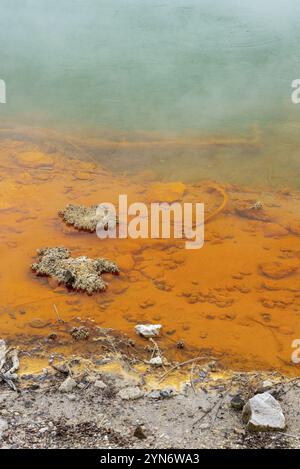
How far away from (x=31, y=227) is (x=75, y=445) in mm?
3136

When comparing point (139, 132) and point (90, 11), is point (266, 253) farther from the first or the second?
point (90, 11)

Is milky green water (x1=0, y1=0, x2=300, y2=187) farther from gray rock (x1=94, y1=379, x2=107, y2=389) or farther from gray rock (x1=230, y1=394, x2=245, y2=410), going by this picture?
gray rock (x1=230, y1=394, x2=245, y2=410)

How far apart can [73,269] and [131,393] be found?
171cm

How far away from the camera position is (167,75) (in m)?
10.2

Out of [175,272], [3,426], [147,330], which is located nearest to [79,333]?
[147,330]

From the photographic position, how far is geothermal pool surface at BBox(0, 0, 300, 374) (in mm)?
4293

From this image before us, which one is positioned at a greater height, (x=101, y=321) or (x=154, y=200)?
(x=154, y=200)

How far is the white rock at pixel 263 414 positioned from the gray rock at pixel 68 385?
3.80ft

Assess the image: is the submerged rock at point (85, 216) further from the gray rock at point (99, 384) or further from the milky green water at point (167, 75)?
the gray rock at point (99, 384)

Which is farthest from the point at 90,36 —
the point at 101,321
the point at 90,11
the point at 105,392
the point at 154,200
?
the point at 105,392

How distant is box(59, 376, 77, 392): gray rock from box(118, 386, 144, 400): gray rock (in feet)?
1.07

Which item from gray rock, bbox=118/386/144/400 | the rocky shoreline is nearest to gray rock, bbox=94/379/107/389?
the rocky shoreline

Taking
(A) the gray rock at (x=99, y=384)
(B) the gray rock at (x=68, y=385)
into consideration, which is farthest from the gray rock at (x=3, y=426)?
(A) the gray rock at (x=99, y=384)

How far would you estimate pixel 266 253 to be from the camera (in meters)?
5.18
